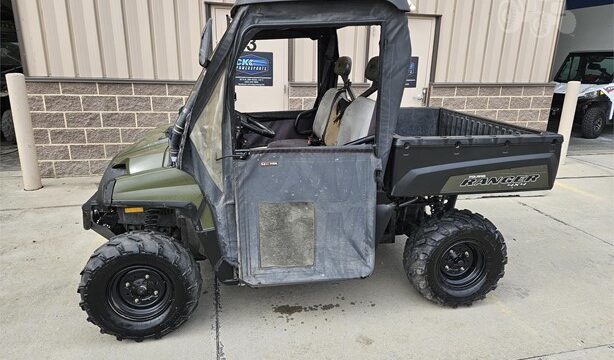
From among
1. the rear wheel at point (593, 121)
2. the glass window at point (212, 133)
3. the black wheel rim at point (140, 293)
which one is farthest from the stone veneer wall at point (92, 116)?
the rear wheel at point (593, 121)

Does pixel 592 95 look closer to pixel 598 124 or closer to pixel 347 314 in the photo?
pixel 598 124

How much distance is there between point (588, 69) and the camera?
11.1m

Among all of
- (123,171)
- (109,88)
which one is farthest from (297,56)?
(123,171)

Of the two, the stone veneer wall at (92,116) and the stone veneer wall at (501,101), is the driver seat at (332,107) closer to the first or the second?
the stone veneer wall at (92,116)

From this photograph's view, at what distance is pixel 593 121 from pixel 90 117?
10.8 metres

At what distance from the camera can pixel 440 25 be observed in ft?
22.5

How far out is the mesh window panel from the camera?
105 inches

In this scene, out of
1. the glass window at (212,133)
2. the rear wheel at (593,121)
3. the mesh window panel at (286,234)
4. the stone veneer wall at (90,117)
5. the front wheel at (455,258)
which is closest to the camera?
the glass window at (212,133)

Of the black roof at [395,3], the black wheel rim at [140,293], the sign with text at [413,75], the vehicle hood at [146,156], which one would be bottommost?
the black wheel rim at [140,293]

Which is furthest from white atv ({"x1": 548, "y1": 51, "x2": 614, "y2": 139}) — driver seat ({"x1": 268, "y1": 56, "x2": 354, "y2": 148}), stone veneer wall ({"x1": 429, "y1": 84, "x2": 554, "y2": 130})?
driver seat ({"x1": 268, "y1": 56, "x2": 354, "y2": 148})

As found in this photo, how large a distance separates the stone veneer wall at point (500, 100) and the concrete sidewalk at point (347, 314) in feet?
11.3

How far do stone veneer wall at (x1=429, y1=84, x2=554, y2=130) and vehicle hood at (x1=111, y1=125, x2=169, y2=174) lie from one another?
5180 millimetres

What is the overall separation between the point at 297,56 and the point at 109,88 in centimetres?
271

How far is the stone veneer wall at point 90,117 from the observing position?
5.81 meters
